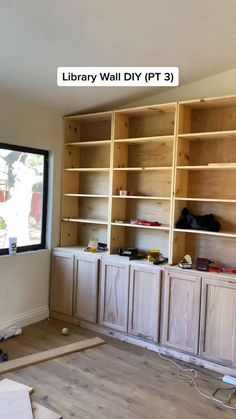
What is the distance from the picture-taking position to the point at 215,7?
2180mm

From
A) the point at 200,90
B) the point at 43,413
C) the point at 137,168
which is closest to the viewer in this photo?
the point at 43,413

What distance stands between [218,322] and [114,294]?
107 cm

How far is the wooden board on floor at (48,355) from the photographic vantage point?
282cm

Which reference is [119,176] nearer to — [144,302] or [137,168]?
[137,168]

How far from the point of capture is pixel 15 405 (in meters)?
2.31

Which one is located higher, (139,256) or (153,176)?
(153,176)

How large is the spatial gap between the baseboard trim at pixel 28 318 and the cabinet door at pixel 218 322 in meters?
1.81

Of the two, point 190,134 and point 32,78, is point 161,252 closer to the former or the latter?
point 190,134

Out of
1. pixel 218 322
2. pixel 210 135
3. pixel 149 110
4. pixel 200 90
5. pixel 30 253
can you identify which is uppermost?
pixel 200 90

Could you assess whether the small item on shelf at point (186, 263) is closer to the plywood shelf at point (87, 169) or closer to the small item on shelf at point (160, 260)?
the small item on shelf at point (160, 260)

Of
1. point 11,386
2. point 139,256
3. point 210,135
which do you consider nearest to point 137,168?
point 210,135

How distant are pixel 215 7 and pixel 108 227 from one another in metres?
2.20

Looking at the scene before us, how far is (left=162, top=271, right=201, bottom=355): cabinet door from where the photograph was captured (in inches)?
119

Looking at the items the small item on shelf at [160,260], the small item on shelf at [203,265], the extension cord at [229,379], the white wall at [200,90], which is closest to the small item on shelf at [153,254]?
the small item on shelf at [160,260]
